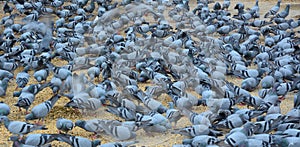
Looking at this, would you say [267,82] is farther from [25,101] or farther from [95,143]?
[25,101]

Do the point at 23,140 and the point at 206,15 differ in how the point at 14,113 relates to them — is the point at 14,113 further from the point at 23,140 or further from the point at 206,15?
the point at 206,15

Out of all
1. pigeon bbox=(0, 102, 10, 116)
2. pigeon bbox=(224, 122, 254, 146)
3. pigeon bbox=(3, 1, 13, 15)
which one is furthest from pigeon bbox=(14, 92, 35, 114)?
pigeon bbox=(3, 1, 13, 15)

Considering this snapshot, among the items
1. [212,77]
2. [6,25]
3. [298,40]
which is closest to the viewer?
[212,77]

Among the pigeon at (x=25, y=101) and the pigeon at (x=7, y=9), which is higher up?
→ the pigeon at (x=7, y=9)

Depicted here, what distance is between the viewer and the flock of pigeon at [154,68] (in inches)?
222

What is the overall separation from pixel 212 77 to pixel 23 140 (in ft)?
8.15

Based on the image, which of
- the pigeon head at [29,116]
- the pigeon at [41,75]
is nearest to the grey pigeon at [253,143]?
the pigeon head at [29,116]

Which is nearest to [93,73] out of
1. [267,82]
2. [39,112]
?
→ [39,112]

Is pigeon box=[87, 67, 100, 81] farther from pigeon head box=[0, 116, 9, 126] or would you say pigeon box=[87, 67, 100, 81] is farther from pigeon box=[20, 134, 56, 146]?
pigeon box=[20, 134, 56, 146]

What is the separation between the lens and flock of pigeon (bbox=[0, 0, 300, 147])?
563cm

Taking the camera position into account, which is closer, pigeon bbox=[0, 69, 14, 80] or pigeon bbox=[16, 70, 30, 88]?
pigeon bbox=[16, 70, 30, 88]

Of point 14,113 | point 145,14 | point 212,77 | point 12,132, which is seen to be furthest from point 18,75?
point 145,14

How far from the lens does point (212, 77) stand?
23.2ft

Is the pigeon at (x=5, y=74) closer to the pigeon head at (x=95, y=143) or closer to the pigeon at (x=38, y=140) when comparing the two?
the pigeon at (x=38, y=140)
